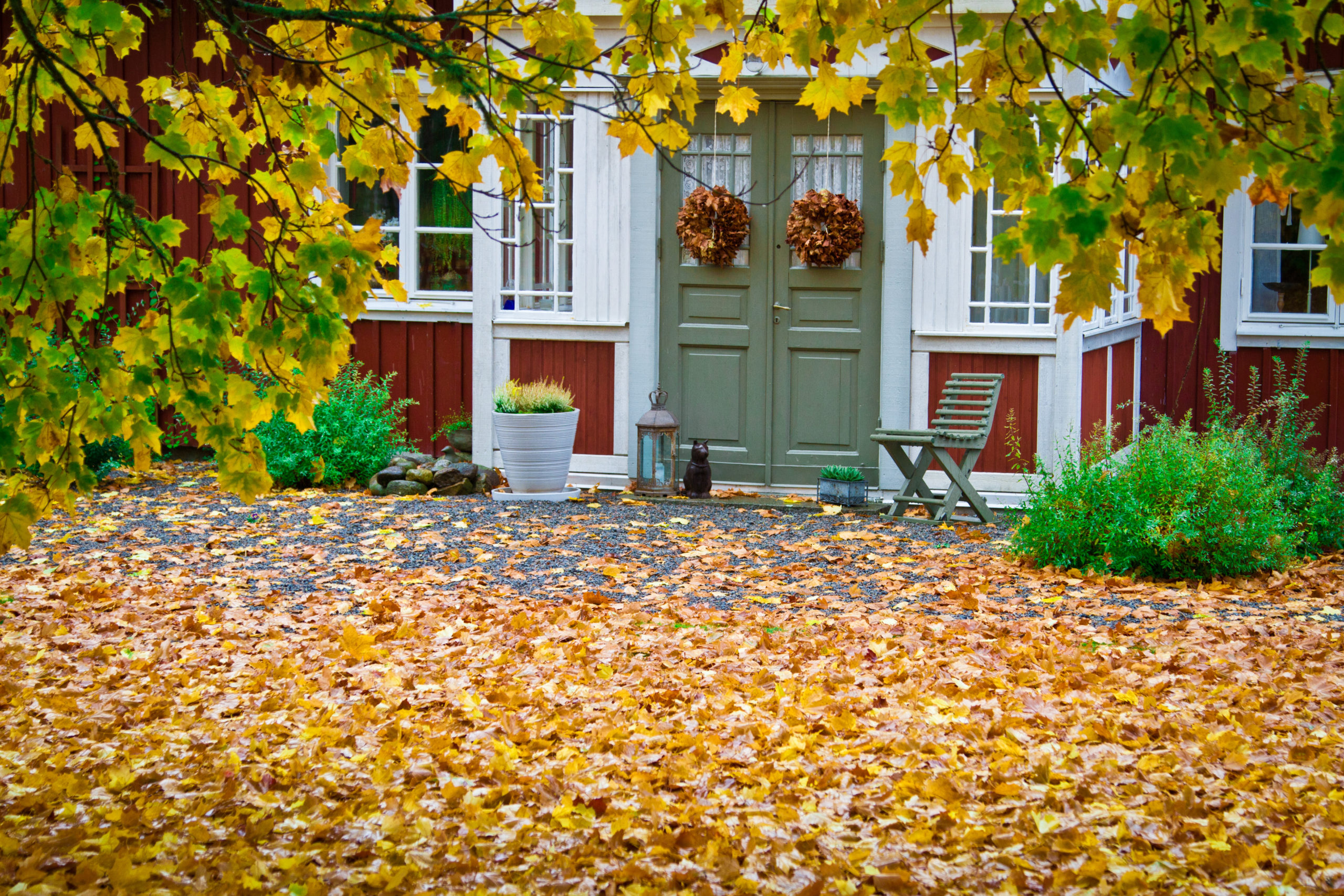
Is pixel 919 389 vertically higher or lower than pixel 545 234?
lower

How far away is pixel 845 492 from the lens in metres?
8.09

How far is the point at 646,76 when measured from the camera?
360cm

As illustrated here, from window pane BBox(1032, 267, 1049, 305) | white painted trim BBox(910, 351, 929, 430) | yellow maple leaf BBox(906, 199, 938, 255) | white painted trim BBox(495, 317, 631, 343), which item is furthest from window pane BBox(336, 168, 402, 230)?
yellow maple leaf BBox(906, 199, 938, 255)

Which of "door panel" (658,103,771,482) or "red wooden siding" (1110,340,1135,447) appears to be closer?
"door panel" (658,103,771,482)

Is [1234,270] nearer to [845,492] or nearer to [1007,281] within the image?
[1007,281]

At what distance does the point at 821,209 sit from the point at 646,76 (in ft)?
15.4

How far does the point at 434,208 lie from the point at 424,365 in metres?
1.20

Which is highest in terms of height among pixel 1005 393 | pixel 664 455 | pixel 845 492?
pixel 1005 393

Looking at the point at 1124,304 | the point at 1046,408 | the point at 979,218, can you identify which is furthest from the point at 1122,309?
the point at 979,218

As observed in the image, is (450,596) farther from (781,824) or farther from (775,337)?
(775,337)

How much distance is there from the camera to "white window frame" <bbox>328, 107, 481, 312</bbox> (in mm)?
9383

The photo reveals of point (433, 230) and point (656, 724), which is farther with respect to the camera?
point (433, 230)

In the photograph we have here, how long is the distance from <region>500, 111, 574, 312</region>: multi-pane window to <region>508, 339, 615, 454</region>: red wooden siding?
280 millimetres

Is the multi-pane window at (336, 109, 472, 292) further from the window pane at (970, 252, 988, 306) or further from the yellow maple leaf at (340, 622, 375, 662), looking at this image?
the yellow maple leaf at (340, 622, 375, 662)
